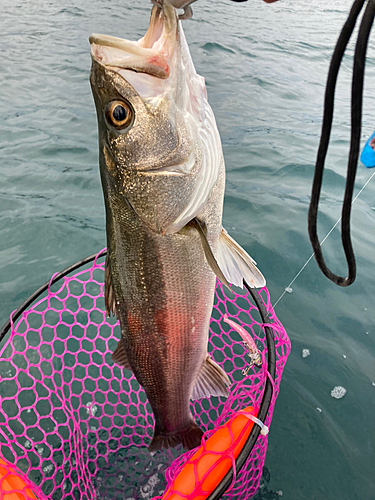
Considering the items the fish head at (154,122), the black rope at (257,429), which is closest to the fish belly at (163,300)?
the fish head at (154,122)

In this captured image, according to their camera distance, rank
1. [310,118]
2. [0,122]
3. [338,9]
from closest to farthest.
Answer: [0,122] → [310,118] → [338,9]

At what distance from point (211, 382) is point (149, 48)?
1.80 meters

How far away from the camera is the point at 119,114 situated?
5.02ft

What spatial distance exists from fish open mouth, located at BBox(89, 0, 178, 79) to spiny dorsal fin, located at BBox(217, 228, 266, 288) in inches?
33.9

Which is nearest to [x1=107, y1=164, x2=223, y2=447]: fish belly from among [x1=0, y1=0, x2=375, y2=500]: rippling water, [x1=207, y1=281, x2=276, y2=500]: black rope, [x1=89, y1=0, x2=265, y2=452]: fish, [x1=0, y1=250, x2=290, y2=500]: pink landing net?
[x1=89, y1=0, x2=265, y2=452]: fish

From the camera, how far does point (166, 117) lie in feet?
4.97

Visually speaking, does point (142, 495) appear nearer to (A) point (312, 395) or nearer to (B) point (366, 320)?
(A) point (312, 395)

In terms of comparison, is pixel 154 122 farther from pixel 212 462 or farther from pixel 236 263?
pixel 212 462

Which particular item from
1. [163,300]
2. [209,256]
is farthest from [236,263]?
[163,300]

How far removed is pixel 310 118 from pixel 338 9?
15342 mm

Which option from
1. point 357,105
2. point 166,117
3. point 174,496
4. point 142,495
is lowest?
point 142,495

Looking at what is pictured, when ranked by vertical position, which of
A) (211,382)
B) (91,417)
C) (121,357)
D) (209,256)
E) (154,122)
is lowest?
(91,417)

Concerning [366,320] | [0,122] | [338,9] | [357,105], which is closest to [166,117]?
[357,105]

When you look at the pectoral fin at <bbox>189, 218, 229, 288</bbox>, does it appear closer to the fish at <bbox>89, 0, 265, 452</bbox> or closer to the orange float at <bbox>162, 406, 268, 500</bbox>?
the fish at <bbox>89, 0, 265, 452</bbox>
